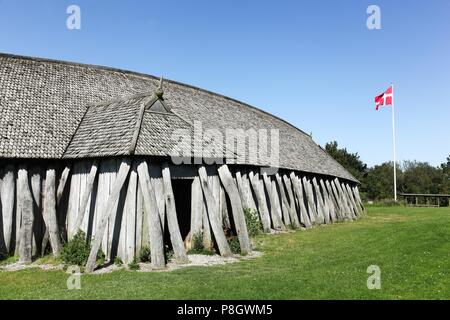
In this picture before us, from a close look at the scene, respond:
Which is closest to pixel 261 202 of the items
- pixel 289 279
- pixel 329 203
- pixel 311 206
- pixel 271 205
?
pixel 271 205

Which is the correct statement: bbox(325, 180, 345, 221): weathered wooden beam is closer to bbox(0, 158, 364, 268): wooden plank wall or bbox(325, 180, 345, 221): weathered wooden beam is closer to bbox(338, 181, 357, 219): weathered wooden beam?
bbox(338, 181, 357, 219): weathered wooden beam

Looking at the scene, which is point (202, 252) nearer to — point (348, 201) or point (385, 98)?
point (348, 201)

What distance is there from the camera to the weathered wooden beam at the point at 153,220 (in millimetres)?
10681

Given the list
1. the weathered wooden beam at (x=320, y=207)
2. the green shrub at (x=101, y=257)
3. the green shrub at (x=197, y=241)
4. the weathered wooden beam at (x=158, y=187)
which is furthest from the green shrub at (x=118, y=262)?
the weathered wooden beam at (x=320, y=207)

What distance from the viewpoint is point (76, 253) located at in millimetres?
11156

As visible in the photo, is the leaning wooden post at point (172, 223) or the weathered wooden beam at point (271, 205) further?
the weathered wooden beam at point (271, 205)

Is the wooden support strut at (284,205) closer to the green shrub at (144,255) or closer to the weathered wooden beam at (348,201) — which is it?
the weathered wooden beam at (348,201)

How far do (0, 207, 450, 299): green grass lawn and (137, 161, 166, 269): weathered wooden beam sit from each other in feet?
2.60

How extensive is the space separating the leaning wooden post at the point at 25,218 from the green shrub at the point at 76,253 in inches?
65.7

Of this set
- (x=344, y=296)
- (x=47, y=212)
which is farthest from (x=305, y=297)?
(x=47, y=212)

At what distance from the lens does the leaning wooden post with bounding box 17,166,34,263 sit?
12.1 m

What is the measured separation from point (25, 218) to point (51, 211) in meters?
0.76
